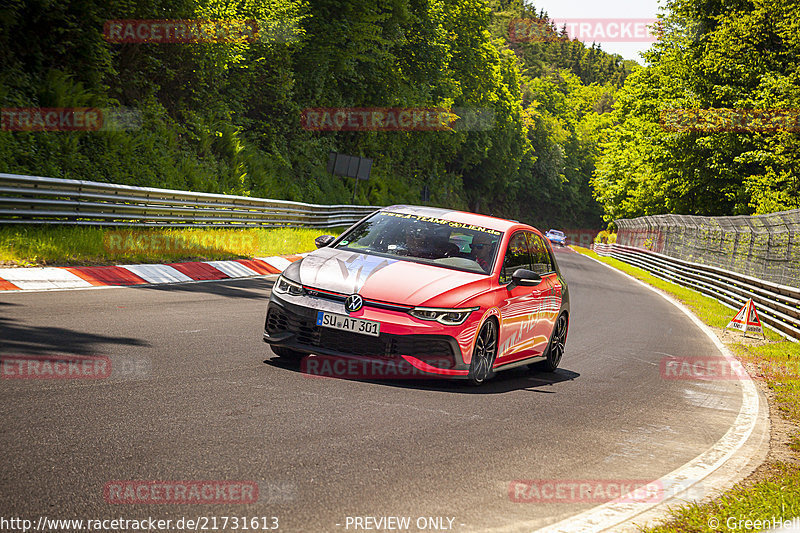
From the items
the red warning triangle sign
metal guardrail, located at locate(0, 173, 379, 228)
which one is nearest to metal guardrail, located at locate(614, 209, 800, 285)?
the red warning triangle sign

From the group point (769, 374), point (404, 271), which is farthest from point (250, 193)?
point (404, 271)

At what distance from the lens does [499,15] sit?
11994 centimetres

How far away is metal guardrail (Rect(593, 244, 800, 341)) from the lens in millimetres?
18234

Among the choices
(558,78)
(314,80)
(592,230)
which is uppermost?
(558,78)

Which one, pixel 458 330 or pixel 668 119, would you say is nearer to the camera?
pixel 458 330

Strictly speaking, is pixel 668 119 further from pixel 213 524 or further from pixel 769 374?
pixel 213 524

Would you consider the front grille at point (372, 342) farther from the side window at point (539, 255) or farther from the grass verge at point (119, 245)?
the grass verge at point (119, 245)

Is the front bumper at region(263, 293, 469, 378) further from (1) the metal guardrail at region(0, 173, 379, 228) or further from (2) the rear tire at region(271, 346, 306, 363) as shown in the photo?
(1) the metal guardrail at region(0, 173, 379, 228)

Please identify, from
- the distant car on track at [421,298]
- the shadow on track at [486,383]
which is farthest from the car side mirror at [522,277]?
the shadow on track at [486,383]

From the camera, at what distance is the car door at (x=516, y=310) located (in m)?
8.48

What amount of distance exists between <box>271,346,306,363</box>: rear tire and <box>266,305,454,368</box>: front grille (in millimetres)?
559

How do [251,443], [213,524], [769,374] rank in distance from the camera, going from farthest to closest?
[769,374]
[251,443]
[213,524]

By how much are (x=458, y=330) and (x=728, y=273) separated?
21.3 metres

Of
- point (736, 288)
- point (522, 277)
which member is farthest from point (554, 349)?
point (736, 288)
